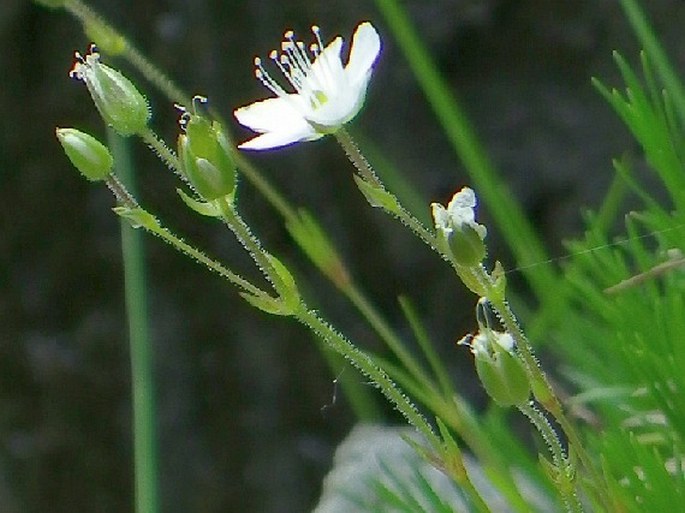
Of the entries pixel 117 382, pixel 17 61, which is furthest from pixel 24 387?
pixel 17 61

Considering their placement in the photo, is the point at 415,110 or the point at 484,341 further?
the point at 415,110

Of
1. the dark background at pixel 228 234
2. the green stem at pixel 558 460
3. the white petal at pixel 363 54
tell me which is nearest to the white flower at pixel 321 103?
the white petal at pixel 363 54

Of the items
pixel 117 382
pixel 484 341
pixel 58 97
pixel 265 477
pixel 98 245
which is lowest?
pixel 484 341

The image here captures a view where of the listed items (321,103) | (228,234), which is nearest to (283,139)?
(321,103)

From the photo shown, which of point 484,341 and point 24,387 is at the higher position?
point 24,387

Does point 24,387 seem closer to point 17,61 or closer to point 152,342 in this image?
point 152,342

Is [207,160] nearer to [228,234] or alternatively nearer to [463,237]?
[463,237]
